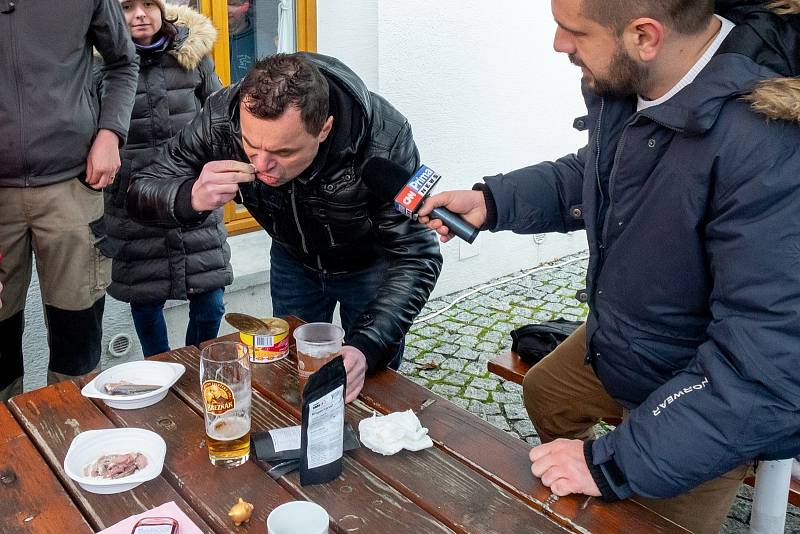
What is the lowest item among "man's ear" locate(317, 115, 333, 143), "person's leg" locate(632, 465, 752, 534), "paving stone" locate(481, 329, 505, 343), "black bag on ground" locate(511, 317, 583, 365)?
"paving stone" locate(481, 329, 505, 343)

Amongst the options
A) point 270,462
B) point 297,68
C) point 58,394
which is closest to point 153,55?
point 297,68

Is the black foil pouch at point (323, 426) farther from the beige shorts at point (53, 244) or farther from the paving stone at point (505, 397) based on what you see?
the paving stone at point (505, 397)

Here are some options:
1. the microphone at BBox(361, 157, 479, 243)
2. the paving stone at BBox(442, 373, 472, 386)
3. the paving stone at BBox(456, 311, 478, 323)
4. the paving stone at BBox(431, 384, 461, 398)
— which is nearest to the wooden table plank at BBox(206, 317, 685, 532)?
the microphone at BBox(361, 157, 479, 243)

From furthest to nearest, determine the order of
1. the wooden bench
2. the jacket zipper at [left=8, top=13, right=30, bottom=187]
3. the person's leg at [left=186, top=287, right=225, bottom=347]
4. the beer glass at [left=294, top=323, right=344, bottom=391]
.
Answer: the person's leg at [left=186, top=287, right=225, bottom=347]
the wooden bench
the jacket zipper at [left=8, top=13, right=30, bottom=187]
the beer glass at [left=294, top=323, right=344, bottom=391]

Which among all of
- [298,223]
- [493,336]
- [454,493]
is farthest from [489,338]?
[454,493]

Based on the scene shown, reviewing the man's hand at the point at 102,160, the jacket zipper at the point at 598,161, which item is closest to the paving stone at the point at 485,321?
the man's hand at the point at 102,160

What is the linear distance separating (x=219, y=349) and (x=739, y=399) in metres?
1.25

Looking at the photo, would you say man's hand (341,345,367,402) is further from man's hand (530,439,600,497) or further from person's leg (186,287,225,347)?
person's leg (186,287,225,347)

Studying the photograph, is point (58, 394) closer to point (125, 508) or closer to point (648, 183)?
point (125, 508)

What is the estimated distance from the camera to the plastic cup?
58.5 inches

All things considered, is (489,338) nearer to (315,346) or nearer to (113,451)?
(315,346)

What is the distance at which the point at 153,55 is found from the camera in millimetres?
3639

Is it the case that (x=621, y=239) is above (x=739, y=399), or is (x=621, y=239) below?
above

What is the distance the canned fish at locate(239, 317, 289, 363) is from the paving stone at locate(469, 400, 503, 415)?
1.89 meters
